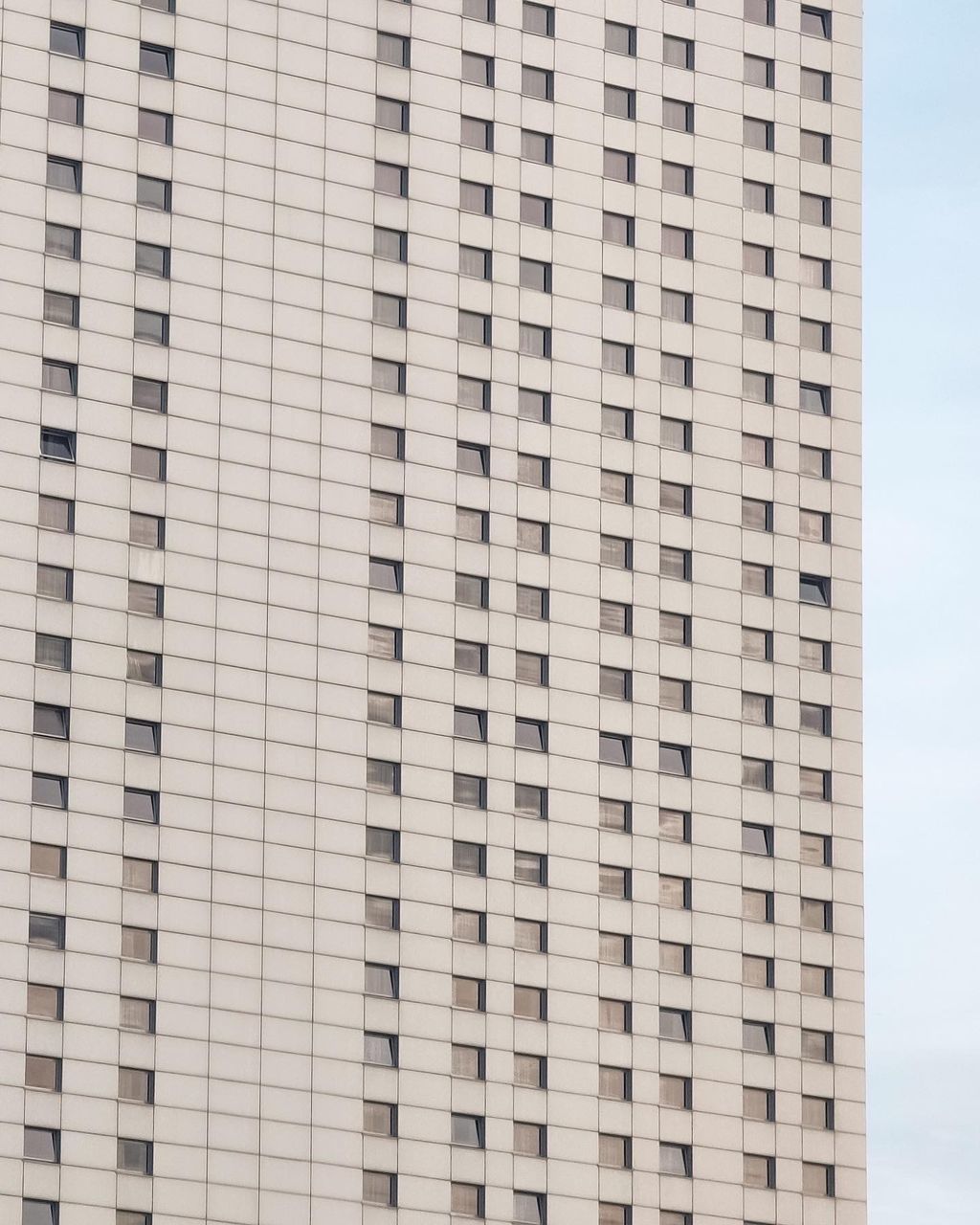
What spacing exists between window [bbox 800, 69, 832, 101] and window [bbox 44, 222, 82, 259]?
28.2 metres

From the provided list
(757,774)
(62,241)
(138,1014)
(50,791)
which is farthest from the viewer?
(757,774)

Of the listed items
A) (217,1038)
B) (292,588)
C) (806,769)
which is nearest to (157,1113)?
(217,1038)

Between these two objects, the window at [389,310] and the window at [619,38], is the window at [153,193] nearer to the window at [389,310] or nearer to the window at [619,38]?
the window at [389,310]

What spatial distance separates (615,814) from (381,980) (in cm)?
988

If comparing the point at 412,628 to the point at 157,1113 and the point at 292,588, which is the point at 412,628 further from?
the point at 157,1113

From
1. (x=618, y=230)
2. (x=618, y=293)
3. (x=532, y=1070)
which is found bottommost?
(x=532, y=1070)

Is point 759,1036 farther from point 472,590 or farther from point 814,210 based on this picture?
point 814,210

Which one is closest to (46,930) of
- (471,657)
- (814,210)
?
(471,657)

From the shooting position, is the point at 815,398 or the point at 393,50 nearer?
the point at 393,50

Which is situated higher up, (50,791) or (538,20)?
(538,20)

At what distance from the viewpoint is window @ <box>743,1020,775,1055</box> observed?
9650 cm

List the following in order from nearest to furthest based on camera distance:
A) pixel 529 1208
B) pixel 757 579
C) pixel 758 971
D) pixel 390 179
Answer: pixel 529 1208 < pixel 390 179 < pixel 758 971 < pixel 757 579

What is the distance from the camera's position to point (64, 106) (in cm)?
9156

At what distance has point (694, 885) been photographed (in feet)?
316
